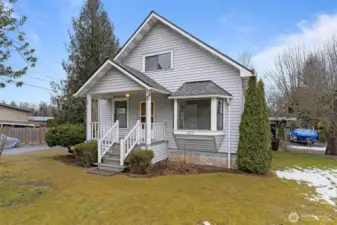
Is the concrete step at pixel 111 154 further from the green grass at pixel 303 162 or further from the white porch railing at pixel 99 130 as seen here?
the green grass at pixel 303 162

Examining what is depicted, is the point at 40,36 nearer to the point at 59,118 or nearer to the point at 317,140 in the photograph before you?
the point at 59,118

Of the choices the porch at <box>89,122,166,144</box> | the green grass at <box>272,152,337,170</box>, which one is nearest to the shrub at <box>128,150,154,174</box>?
the porch at <box>89,122,166,144</box>

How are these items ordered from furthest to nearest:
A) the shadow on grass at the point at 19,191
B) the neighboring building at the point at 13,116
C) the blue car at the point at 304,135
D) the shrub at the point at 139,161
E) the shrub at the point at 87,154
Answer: the neighboring building at the point at 13,116 < the blue car at the point at 304,135 < the shrub at the point at 87,154 < the shrub at the point at 139,161 < the shadow on grass at the point at 19,191

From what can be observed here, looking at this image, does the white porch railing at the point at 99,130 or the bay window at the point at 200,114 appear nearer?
the bay window at the point at 200,114

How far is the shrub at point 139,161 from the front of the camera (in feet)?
25.3

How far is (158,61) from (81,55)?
1108 centimetres

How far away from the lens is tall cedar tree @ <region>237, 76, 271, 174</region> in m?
7.85

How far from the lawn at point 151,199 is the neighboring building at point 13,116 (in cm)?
2250

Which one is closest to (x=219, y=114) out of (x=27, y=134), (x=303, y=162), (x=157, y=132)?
(x=157, y=132)

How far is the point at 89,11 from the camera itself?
18.4 metres

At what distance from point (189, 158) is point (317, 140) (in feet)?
69.3

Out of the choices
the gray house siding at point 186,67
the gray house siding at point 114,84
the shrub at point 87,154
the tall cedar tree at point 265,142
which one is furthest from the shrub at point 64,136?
the tall cedar tree at point 265,142

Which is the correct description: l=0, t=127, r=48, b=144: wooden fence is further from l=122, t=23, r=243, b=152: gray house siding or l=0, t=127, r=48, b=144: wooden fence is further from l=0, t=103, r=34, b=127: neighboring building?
l=122, t=23, r=243, b=152: gray house siding

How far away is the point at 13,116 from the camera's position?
88.3 ft
